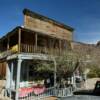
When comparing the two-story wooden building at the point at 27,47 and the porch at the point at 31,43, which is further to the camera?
the porch at the point at 31,43

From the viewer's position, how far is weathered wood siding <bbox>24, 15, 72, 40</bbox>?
24312 millimetres

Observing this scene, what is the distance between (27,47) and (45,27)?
6.82 m

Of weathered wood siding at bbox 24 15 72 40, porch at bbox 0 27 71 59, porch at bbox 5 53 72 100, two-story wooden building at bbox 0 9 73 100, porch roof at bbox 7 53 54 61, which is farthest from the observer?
weathered wood siding at bbox 24 15 72 40

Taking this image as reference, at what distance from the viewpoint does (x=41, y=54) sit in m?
21.3

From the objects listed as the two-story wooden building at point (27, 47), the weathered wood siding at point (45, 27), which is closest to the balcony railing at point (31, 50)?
the two-story wooden building at point (27, 47)

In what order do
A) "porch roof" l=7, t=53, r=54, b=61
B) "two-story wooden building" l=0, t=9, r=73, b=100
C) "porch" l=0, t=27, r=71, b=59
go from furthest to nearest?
1. "porch" l=0, t=27, r=71, b=59
2. "two-story wooden building" l=0, t=9, r=73, b=100
3. "porch roof" l=7, t=53, r=54, b=61

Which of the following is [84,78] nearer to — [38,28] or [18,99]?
[38,28]

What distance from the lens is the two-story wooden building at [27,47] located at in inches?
792

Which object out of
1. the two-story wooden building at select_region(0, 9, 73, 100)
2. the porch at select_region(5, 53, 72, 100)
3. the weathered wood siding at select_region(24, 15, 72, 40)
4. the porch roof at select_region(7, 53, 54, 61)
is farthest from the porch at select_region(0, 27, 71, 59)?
the weathered wood siding at select_region(24, 15, 72, 40)

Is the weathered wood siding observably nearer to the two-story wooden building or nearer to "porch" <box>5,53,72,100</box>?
the two-story wooden building

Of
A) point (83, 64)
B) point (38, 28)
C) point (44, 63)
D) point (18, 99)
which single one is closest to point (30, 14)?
point (38, 28)

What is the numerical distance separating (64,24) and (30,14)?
254 inches

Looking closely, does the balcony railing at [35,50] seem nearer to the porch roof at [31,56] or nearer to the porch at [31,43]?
the porch at [31,43]

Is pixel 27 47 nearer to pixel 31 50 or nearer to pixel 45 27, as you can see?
pixel 31 50
